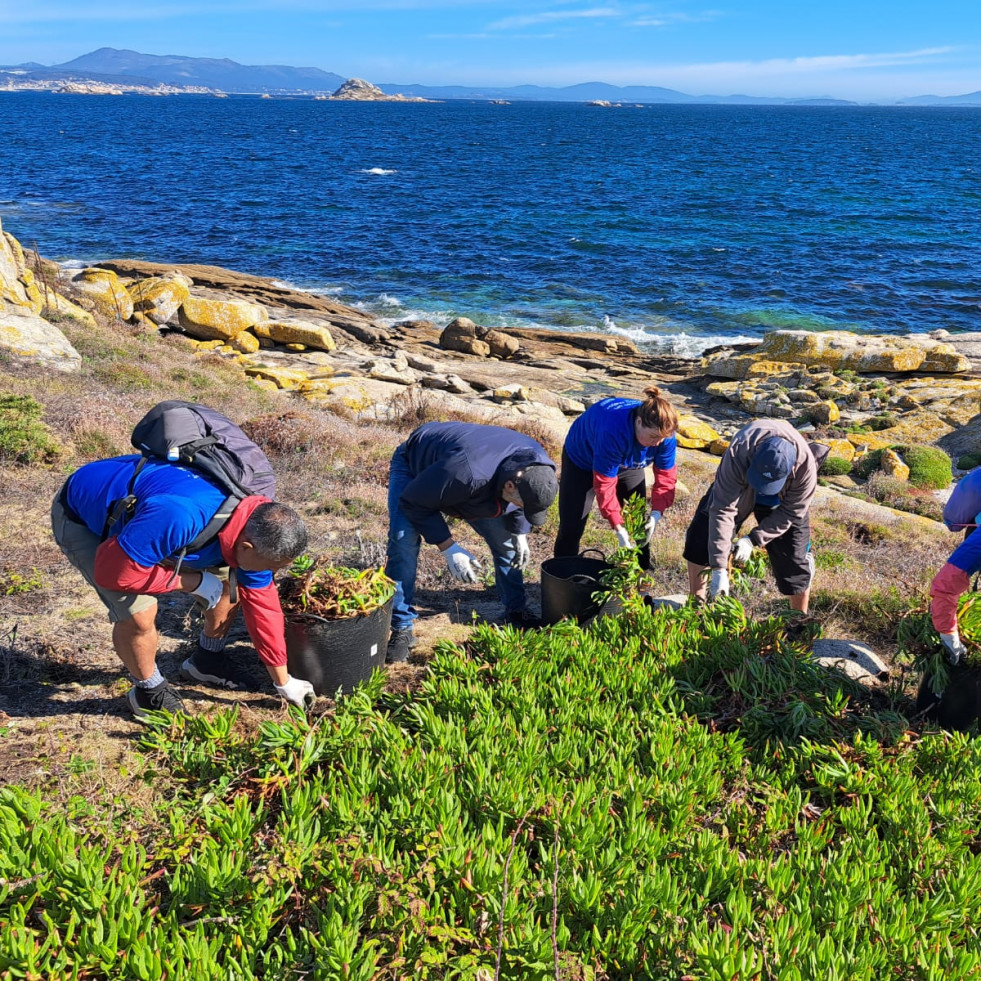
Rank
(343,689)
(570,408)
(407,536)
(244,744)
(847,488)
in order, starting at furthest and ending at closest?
(570,408)
(847,488)
(407,536)
(343,689)
(244,744)

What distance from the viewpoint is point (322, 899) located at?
2941 mm

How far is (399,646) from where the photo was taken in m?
5.48

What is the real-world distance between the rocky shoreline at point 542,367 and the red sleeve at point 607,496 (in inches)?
306

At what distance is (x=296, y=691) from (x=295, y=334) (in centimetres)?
1780

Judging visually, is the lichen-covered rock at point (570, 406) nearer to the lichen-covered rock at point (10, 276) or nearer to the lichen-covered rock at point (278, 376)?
the lichen-covered rock at point (278, 376)

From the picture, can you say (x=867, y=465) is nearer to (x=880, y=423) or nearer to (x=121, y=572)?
(x=880, y=423)

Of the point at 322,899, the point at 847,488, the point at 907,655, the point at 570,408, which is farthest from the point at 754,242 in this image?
the point at 322,899

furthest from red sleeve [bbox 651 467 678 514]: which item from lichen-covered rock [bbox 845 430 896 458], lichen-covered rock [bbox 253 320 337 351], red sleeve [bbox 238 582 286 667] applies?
lichen-covered rock [bbox 253 320 337 351]

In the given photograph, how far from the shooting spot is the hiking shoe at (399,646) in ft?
17.9

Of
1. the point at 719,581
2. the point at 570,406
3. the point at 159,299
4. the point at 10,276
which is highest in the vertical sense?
the point at 10,276

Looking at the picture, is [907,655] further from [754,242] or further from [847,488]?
[754,242]

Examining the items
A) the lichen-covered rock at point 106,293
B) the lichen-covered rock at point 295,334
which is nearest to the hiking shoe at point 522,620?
the lichen-covered rock at point 106,293

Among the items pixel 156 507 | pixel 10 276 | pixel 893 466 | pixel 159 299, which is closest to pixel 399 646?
pixel 156 507

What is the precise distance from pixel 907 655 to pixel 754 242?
37.3 meters
